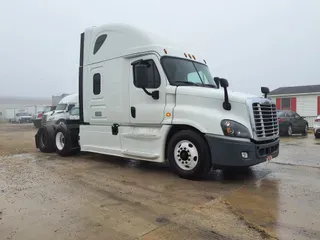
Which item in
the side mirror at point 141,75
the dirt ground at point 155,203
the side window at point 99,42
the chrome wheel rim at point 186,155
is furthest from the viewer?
the side window at point 99,42

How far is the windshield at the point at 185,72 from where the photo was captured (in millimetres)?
6059

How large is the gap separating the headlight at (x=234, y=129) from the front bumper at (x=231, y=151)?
9 centimetres

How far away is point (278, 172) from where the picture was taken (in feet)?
21.0

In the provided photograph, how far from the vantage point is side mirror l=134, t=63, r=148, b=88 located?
5941 mm

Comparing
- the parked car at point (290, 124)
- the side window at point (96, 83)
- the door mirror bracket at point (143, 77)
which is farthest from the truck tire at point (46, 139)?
the parked car at point (290, 124)

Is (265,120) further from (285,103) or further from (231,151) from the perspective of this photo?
(285,103)

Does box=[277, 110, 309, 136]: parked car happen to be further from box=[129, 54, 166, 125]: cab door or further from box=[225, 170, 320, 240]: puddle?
box=[129, 54, 166, 125]: cab door

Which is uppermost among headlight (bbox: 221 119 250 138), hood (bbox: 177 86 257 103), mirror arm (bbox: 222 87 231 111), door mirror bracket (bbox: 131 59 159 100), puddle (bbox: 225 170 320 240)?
door mirror bracket (bbox: 131 59 159 100)

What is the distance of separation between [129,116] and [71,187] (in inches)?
84.5

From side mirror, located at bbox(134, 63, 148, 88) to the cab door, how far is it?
121mm

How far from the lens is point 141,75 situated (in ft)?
19.7

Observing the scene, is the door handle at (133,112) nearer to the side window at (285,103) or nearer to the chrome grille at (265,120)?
the chrome grille at (265,120)

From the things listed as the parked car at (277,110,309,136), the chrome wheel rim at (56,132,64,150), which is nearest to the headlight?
the chrome wheel rim at (56,132,64,150)

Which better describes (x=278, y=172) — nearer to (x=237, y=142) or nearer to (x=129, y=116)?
(x=237, y=142)
